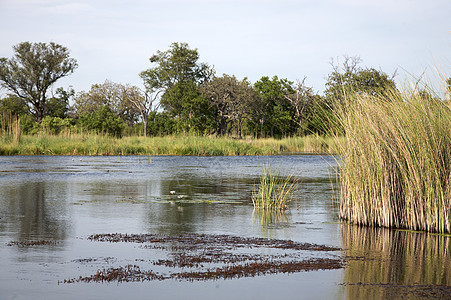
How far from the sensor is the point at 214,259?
6.45 meters

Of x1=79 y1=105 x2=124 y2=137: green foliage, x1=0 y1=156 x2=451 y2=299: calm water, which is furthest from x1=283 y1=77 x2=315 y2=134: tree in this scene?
x1=0 y1=156 x2=451 y2=299: calm water

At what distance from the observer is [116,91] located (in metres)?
77.4

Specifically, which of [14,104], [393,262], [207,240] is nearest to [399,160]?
[393,262]

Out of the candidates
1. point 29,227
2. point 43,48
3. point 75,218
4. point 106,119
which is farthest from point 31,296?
point 43,48

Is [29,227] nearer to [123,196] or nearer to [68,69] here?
[123,196]

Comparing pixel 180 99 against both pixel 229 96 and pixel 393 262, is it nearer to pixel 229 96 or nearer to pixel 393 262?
pixel 229 96

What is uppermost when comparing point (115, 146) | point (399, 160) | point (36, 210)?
point (115, 146)

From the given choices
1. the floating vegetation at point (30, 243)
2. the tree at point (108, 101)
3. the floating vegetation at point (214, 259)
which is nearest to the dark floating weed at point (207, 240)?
the floating vegetation at point (214, 259)

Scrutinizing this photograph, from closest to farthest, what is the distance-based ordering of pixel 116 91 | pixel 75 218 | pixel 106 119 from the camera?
pixel 75 218
pixel 106 119
pixel 116 91

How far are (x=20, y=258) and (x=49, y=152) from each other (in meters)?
30.0

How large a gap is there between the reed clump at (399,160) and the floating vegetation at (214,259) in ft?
6.23

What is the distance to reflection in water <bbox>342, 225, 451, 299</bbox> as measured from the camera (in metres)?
5.36

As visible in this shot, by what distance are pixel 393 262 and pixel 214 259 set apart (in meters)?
2.19

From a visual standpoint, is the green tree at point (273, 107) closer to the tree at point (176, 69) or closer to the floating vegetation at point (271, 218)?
the tree at point (176, 69)
